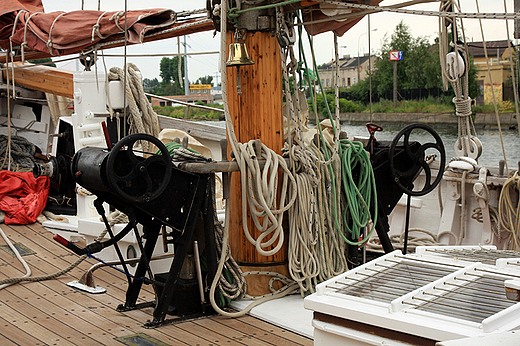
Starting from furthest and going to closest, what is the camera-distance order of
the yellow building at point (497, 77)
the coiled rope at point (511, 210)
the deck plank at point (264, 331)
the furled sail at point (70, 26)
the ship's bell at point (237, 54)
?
the yellow building at point (497, 77) → the furled sail at point (70, 26) → the coiled rope at point (511, 210) → the ship's bell at point (237, 54) → the deck plank at point (264, 331)

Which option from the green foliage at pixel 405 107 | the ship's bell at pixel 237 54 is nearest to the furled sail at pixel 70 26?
the ship's bell at pixel 237 54

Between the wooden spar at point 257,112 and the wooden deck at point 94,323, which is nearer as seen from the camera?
the wooden deck at point 94,323

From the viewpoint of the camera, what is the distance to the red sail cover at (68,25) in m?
5.49

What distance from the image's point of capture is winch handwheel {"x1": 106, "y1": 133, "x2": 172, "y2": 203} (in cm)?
295

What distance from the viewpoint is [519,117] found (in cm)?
368

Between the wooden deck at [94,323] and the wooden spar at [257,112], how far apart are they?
48 centimetres

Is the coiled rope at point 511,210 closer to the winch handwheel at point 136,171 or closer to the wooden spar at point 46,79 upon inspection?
the winch handwheel at point 136,171

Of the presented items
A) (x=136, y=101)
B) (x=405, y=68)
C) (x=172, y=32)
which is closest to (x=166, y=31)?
(x=172, y=32)

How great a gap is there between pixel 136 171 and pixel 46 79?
4495 mm

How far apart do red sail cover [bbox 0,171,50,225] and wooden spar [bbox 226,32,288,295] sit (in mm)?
2761

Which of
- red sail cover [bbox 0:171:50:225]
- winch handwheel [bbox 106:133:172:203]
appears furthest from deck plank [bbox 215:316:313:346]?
red sail cover [bbox 0:171:50:225]

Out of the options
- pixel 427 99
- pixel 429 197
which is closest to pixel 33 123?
pixel 429 197

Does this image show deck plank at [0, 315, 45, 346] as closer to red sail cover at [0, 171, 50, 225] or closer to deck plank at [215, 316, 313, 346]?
deck plank at [215, 316, 313, 346]

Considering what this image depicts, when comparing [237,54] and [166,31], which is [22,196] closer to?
[166,31]
